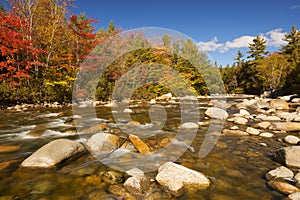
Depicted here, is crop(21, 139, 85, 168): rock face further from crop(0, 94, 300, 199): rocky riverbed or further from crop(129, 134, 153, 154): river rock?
crop(129, 134, 153, 154): river rock

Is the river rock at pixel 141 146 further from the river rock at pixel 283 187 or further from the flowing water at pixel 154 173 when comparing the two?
the river rock at pixel 283 187

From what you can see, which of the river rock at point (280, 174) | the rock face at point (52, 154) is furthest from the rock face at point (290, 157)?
the rock face at point (52, 154)

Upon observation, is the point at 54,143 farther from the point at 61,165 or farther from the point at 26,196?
the point at 26,196

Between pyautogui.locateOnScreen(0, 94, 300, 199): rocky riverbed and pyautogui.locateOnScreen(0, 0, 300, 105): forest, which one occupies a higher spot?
pyautogui.locateOnScreen(0, 0, 300, 105): forest

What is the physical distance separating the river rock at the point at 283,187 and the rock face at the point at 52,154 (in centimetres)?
366

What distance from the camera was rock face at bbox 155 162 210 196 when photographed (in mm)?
2844

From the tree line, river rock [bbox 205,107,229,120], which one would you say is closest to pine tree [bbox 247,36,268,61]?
the tree line

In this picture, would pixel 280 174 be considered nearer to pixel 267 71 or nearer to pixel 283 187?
pixel 283 187

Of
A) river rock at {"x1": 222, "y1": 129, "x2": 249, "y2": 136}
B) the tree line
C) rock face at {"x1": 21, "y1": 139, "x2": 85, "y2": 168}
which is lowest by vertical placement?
river rock at {"x1": 222, "y1": 129, "x2": 249, "y2": 136}

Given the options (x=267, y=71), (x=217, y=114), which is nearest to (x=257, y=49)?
(x=267, y=71)

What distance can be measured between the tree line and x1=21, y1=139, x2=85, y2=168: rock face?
25734 millimetres

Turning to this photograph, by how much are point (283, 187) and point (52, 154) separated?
3.99 m

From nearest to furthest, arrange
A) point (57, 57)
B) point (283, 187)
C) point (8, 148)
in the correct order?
point (283, 187) < point (8, 148) < point (57, 57)

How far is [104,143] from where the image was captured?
14.7 feet
